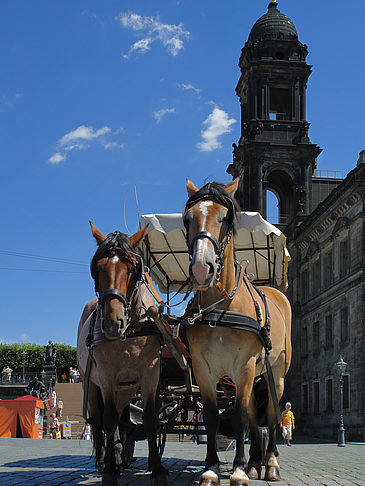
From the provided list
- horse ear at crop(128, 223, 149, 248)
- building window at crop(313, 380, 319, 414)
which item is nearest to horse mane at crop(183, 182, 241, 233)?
horse ear at crop(128, 223, 149, 248)

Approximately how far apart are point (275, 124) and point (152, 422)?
46.4m

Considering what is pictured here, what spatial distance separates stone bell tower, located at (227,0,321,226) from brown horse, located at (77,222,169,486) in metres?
42.3

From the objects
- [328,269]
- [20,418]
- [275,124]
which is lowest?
[20,418]

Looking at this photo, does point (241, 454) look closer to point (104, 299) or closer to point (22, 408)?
point (104, 299)

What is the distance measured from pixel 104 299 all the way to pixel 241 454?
6.53ft

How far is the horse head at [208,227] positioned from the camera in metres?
6.10

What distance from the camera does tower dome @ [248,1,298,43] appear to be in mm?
53000

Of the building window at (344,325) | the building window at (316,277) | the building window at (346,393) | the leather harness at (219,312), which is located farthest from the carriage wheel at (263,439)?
the building window at (316,277)

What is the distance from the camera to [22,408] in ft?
121

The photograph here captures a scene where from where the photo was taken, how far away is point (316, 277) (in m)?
45.2

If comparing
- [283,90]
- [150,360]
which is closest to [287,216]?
[283,90]

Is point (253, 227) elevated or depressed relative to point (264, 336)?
elevated

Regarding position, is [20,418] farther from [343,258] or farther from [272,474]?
[272,474]

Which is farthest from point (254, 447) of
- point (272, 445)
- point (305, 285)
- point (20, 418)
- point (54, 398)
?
point (305, 285)
